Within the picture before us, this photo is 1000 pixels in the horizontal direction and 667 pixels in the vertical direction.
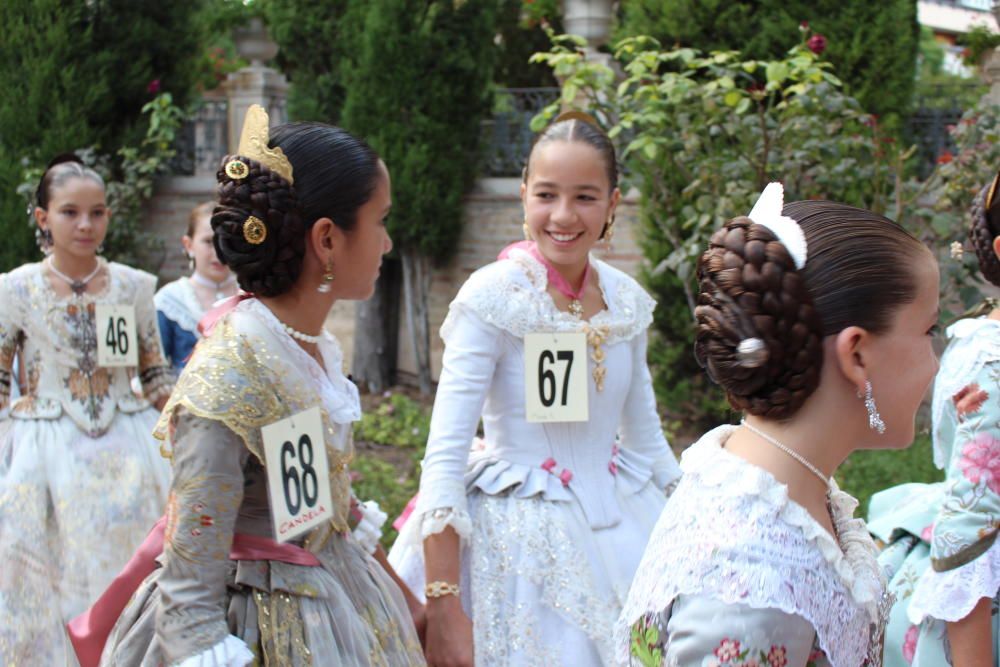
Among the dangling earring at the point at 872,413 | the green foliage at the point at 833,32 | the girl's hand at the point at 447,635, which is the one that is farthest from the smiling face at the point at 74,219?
the green foliage at the point at 833,32

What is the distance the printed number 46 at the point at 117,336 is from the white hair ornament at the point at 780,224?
3.54 meters

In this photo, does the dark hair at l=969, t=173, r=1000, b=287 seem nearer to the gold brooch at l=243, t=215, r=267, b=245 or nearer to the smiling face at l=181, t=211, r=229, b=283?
the gold brooch at l=243, t=215, r=267, b=245

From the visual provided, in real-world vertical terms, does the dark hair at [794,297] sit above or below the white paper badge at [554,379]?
above

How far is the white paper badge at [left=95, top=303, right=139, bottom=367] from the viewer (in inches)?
188

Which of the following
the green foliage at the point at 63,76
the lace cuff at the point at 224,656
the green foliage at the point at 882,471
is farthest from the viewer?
A: the green foliage at the point at 63,76

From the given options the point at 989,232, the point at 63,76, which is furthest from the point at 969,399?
the point at 63,76

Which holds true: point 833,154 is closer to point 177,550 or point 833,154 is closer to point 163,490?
point 163,490

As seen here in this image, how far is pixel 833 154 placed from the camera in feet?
18.9

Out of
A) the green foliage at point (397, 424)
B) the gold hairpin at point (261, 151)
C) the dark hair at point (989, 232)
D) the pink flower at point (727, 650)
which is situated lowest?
the green foliage at point (397, 424)

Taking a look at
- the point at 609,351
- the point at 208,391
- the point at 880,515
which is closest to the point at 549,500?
the point at 609,351

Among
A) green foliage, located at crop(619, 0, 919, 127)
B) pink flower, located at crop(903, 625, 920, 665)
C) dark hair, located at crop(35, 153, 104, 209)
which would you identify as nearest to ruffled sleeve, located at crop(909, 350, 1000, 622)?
pink flower, located at crop(903, 625, 920, 665)

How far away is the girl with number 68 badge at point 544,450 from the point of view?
3.07 metres

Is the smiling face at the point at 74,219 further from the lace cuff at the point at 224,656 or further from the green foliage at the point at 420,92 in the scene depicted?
the green foliage at the point at 420,92

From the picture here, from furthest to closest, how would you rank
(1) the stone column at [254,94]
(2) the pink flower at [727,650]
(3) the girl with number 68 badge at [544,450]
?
(1) the stone column at [254,94] < (3) the girl with number 68 badge at [544,450] < (2) the pink flower at [727,650]
